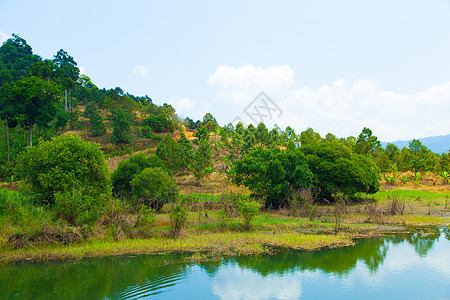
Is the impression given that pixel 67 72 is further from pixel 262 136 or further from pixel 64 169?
pixel 64 169

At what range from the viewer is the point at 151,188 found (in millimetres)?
16688

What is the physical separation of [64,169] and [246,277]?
27.8 feet

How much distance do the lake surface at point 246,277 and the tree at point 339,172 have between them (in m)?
8.80

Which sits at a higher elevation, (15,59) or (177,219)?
(15,59)

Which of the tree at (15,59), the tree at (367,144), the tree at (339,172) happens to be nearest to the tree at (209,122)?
the tree at (367,144)

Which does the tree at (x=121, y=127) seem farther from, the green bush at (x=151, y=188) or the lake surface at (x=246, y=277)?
the lake surface at (x=246, y=277)

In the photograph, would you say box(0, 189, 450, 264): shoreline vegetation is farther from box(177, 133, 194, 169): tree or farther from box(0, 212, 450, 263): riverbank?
box(177, 133, 194, 169): tree

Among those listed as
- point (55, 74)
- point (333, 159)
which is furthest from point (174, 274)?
point (55, 74)

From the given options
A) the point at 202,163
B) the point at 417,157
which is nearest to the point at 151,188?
the point at 202,163

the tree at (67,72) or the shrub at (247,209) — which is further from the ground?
the tree at (67,72)

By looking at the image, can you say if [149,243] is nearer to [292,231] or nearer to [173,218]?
[173,218]

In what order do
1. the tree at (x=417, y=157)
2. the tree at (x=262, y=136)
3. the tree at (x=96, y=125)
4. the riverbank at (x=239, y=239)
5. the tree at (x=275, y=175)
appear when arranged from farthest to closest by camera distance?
the tree at (x=262, y=136), the tree at (x=96, y=125), the tree at (x=417, y=157), the tree at (x=275, y=175), the riverbank at (x=239, y=239)

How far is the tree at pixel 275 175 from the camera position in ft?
62.4

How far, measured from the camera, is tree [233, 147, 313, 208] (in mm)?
19031
